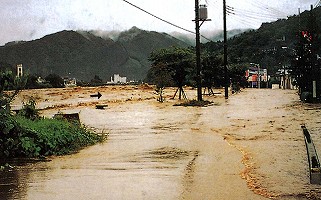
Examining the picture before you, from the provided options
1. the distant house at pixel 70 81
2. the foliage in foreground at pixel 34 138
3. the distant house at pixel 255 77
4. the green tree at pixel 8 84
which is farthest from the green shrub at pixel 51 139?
the distant house at pixel 255 77

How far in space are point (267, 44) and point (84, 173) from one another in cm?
9880

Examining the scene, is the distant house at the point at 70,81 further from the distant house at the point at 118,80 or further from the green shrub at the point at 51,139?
the green shrub at the point at 51,139

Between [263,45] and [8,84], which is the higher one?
[263,45]

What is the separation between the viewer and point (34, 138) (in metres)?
11.9

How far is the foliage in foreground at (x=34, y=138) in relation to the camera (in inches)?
449

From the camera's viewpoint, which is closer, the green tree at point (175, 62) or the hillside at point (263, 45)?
the green tree at point (175, 62)

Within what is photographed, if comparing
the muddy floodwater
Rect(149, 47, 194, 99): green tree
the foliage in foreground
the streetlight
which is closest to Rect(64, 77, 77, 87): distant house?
Rect(149, 47, 194, 99): green tree

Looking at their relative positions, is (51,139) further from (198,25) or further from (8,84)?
(198,25)

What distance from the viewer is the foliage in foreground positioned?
11.4m

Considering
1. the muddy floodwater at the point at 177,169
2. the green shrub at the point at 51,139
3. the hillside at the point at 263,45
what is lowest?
the muddy floodwater at the point at 177,169

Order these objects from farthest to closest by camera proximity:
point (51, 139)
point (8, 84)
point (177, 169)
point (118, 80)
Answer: point (118, 80)
point (51, 139)
point (8, 84)
point (177, 169)

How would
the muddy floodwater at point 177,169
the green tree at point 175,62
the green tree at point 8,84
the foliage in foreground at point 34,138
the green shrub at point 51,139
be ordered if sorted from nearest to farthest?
1. the muddy floodwater at point 177,169
2. the foliage in foreground at point 34,138
3. the green shrub at point 51,139
4. the green tree at point 8,84
5. the green tree at point 175,62

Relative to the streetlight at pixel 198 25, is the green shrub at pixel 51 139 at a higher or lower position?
lower

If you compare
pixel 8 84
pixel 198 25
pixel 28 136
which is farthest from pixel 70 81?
pixel 28 136
